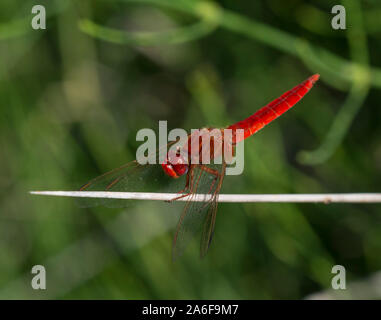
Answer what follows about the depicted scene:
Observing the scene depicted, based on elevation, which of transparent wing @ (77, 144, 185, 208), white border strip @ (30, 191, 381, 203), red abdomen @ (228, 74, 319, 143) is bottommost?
white border strip @ (30, 191, 381, 203)

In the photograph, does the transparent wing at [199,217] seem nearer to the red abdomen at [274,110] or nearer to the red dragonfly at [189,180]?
the red dragonfly at [189,180]

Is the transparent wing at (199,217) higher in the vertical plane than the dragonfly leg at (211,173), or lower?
lower

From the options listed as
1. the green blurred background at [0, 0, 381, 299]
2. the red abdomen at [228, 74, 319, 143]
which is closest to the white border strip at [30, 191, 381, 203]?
the red abdomen at [228, 74, 319, 143]

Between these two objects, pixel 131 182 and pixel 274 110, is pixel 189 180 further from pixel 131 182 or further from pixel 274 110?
pixel 274 110

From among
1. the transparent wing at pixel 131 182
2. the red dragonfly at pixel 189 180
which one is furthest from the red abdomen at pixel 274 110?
the transparent wing at pixel 131 182

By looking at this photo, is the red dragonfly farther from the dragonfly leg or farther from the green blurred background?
the green blurred background

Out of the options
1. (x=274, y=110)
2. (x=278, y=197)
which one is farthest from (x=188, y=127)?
(x=278, y=197)
